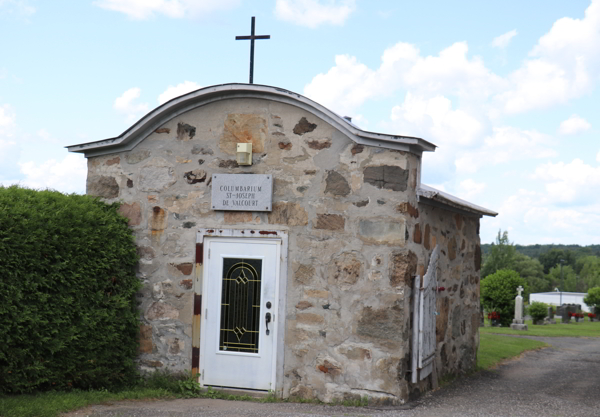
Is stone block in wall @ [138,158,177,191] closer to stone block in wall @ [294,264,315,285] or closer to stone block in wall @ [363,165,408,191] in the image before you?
stone block in wall @ [294,264,315,285]

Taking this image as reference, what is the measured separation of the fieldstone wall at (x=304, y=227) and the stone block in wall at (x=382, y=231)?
0.01m

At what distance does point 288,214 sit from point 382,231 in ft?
3.85

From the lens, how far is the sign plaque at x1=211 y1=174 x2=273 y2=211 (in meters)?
7.83

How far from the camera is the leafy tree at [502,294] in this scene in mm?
24156

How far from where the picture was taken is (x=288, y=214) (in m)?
7.78

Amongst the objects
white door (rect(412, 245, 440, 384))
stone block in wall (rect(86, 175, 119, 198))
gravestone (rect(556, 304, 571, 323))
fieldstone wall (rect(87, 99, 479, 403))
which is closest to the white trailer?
gravestone (rect(556, 304, 571, 323))

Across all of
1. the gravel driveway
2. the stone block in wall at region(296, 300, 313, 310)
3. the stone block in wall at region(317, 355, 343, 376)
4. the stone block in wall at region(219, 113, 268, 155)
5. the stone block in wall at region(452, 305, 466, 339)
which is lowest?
the gravel driveway

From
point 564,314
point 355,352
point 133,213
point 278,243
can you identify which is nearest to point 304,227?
point 278,243

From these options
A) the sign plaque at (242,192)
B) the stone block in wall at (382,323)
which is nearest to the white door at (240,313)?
the sign plaque at (242,192)

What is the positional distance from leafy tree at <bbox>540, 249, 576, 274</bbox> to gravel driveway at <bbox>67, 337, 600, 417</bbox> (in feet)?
294

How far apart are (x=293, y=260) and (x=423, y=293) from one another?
162 cm

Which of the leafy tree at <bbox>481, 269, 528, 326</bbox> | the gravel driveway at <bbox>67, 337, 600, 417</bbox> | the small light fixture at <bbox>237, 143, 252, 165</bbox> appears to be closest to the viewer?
the gravel driveway at <bbox>67, 337, 600, 417</bbox>

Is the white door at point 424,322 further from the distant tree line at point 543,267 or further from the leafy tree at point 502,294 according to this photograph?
the distant tree line at point 543,267

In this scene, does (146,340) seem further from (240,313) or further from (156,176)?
(156,176)
